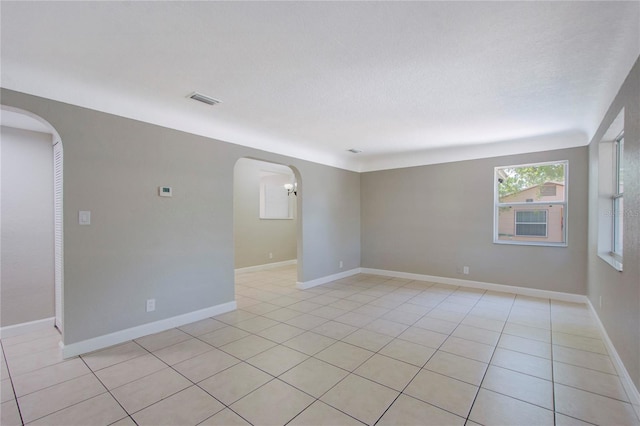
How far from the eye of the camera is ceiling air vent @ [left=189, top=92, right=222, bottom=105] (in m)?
2.88

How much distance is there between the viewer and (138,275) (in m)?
3.11

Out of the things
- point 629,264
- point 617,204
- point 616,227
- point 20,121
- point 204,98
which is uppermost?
point 204,98

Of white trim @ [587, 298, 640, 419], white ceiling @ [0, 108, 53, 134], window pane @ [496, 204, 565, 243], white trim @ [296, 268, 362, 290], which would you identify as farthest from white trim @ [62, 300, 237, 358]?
window pane @ [496, 204, 565, 243]

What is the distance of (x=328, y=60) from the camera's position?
2273 mm

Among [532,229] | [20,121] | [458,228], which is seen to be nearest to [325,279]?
[458,228]

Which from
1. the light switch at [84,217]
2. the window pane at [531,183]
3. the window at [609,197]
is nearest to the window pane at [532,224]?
the window pane at [531,183]

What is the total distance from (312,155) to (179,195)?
2534 mm

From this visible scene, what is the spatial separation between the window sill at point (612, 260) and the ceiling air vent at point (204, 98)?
12.9 ft

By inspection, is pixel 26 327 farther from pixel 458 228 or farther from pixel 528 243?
pixel 528 243

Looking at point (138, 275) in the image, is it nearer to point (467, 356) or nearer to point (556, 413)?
point (467, 356)

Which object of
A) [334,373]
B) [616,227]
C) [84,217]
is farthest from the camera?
[616,227]

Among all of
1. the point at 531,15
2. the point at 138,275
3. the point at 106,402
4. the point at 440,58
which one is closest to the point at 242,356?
the point at 106,402

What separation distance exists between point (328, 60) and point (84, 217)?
260 cm

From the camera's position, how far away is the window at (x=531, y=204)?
4512 millimetres
